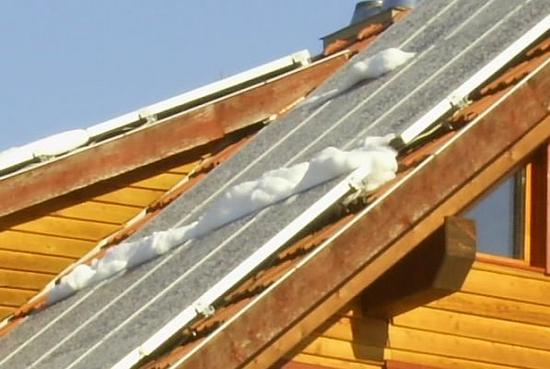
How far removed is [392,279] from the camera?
10.1 m

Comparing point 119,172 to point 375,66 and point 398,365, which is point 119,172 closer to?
point 375,66

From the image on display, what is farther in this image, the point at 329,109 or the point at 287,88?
the point at 287,88

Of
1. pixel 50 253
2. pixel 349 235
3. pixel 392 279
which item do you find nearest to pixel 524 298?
pixel 392 279

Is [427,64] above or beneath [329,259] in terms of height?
above

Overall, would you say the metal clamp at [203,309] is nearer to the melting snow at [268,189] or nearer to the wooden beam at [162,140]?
the melting snow at [268,189]

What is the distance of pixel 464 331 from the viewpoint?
34.8 ft

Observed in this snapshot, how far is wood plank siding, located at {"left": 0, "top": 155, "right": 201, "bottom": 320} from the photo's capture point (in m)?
12.9

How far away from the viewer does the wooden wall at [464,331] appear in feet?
33.7

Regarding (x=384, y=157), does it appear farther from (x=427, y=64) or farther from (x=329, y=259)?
(x=427, y=64)

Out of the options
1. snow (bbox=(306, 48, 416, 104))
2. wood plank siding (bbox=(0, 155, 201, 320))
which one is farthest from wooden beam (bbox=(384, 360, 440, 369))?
wood plank siding (bbox=(0, 155, 201, 320))

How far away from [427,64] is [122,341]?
301cm

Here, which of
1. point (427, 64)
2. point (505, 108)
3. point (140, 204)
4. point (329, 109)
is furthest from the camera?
point (140, 204)

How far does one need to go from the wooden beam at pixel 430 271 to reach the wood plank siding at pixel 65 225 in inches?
134

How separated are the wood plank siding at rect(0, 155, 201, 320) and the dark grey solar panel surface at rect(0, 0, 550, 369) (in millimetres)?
Answer: 668
